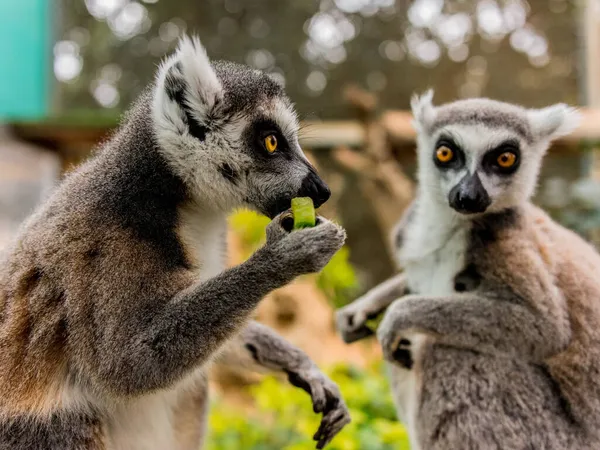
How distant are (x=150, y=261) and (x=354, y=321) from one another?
168 cm

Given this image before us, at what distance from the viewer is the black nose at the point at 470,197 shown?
3209 millimetres

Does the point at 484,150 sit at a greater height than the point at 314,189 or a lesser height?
lesser

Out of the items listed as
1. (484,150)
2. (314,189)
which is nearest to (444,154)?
(484,150)

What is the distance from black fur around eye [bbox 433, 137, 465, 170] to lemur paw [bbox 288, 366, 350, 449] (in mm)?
1421

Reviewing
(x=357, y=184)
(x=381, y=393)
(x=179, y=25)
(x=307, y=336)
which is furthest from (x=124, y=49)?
(x=381, y=393)

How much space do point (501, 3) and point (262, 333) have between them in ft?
20.7

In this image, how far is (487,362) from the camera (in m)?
3.02

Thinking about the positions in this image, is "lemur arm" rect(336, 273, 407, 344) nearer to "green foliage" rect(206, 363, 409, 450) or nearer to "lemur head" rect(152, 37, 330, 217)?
"green foliage" rect(206, 363, 409, 450)

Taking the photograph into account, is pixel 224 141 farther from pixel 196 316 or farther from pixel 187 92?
pixel 196 316

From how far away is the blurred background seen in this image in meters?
6.82

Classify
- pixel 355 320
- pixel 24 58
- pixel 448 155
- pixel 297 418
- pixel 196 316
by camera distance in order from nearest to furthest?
1. pixel 196 316
2. pixel 448 155
3. pixel 355 320
4. pixel 297 418
5. pixel 24 58

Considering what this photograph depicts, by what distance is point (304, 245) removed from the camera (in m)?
2.31

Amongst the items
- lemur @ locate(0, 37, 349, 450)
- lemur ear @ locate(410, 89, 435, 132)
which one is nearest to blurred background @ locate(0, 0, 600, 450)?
lemur ear @ locate(410, 89, 435, 132)

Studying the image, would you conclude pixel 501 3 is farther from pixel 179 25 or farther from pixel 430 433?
pixel 430 433
